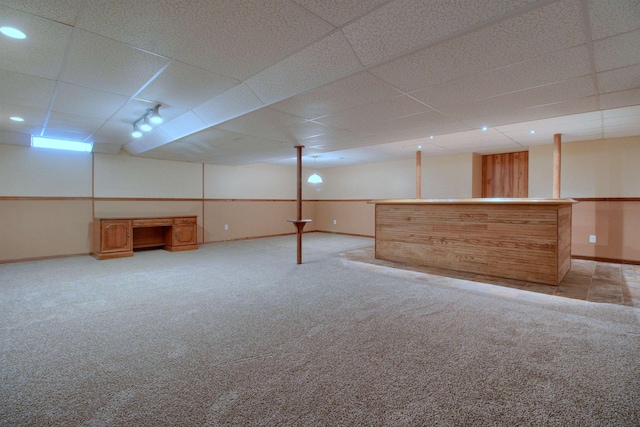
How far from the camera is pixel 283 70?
8.14ft

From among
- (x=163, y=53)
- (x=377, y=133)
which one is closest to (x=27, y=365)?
(x=163, y=53)

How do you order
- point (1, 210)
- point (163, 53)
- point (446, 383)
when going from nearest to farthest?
point (446, 383), point (163, 53), point (1, 210)

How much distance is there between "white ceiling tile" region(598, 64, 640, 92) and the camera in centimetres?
226

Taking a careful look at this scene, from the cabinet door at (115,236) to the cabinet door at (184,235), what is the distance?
854 mm

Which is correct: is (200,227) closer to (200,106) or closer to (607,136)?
(200,106)

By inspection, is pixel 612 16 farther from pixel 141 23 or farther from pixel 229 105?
pixel 229 105

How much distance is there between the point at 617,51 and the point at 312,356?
9.68ft

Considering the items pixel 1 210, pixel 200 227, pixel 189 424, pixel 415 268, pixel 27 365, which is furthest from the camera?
pixel 200 227

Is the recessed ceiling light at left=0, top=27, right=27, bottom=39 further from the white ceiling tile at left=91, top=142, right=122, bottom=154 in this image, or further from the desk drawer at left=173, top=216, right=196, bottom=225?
the desk drawer at left=173, top=216, right=196, bottom=225

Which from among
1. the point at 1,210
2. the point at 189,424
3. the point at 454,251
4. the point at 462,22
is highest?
the point at 462,22

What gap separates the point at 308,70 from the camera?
239 cm

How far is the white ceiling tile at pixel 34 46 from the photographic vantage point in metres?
1.84

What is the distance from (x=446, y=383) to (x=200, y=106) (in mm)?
3637

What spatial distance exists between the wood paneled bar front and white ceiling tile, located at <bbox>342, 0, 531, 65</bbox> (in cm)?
291
